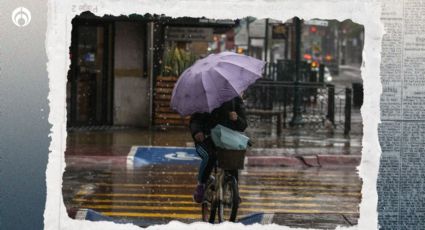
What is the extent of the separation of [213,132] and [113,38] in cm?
1308

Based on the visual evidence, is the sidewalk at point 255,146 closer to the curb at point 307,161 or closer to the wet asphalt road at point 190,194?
the curb at point 307,161

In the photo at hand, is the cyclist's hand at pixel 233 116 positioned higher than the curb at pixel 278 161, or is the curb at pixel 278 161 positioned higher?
the cyclist's hand at pixel 233 116

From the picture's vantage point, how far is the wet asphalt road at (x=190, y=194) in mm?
10562

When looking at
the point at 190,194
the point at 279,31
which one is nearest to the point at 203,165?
the point at 190,194

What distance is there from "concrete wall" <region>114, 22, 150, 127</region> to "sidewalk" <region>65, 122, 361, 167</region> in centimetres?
68

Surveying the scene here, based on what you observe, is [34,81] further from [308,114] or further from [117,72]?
[308,114]

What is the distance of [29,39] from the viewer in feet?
19.5

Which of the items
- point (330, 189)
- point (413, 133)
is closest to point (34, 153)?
point (413, 133)

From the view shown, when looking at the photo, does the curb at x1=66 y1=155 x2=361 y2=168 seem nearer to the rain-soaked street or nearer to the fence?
the rain-soaked street

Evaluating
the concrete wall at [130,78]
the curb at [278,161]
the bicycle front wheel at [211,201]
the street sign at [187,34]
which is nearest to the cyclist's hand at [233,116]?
the bicycle front wheel at [211,201]

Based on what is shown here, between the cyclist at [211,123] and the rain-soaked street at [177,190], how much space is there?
1037 mm

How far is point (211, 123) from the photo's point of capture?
9203mm

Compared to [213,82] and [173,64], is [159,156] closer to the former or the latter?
[173,64]

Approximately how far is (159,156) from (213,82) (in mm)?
7141
